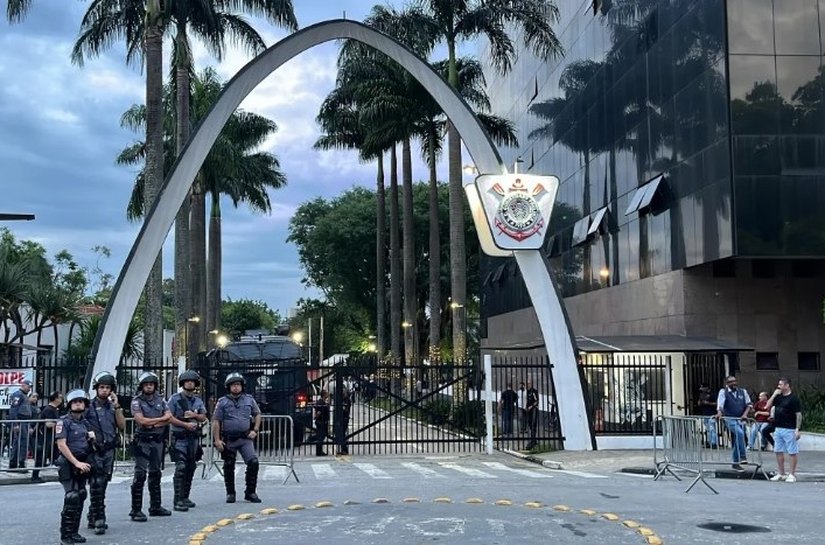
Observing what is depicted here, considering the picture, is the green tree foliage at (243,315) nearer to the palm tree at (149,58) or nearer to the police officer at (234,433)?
the palm tree at (149,58)

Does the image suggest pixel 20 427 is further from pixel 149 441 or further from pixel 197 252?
pixel 197 252

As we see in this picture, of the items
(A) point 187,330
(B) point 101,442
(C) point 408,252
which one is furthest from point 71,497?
(C) point 408,252

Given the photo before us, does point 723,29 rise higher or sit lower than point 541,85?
lower

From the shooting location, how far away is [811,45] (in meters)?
23.5

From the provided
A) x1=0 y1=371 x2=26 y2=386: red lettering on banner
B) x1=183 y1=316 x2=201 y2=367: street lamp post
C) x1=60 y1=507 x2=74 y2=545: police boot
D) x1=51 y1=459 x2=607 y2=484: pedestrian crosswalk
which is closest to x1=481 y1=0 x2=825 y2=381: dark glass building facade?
x1=51 y1=459 x2=607 y2=484: pedestrian crosswalk

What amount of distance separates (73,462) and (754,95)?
20607 mm

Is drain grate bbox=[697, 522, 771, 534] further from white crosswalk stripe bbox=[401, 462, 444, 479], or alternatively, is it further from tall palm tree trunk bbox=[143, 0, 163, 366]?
tall palm tree trunk bbox=[143, 0, 163, 366]

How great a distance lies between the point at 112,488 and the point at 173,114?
26.7 metres

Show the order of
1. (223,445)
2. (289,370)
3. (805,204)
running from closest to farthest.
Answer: (223,445) < (289,370) < (805,204)

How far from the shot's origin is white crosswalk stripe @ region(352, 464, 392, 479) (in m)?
14.8

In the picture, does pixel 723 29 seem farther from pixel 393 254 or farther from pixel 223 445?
pixel 393 254

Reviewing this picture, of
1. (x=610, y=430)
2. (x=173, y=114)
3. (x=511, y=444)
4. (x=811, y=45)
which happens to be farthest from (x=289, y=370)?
(x=173, y=114)

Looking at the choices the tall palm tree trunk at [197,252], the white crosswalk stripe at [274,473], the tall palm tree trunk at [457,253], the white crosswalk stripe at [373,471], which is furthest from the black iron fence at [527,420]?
the tall palm tree trunk at [197,252]

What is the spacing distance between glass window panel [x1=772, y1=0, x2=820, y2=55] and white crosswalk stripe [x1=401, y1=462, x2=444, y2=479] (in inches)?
605
